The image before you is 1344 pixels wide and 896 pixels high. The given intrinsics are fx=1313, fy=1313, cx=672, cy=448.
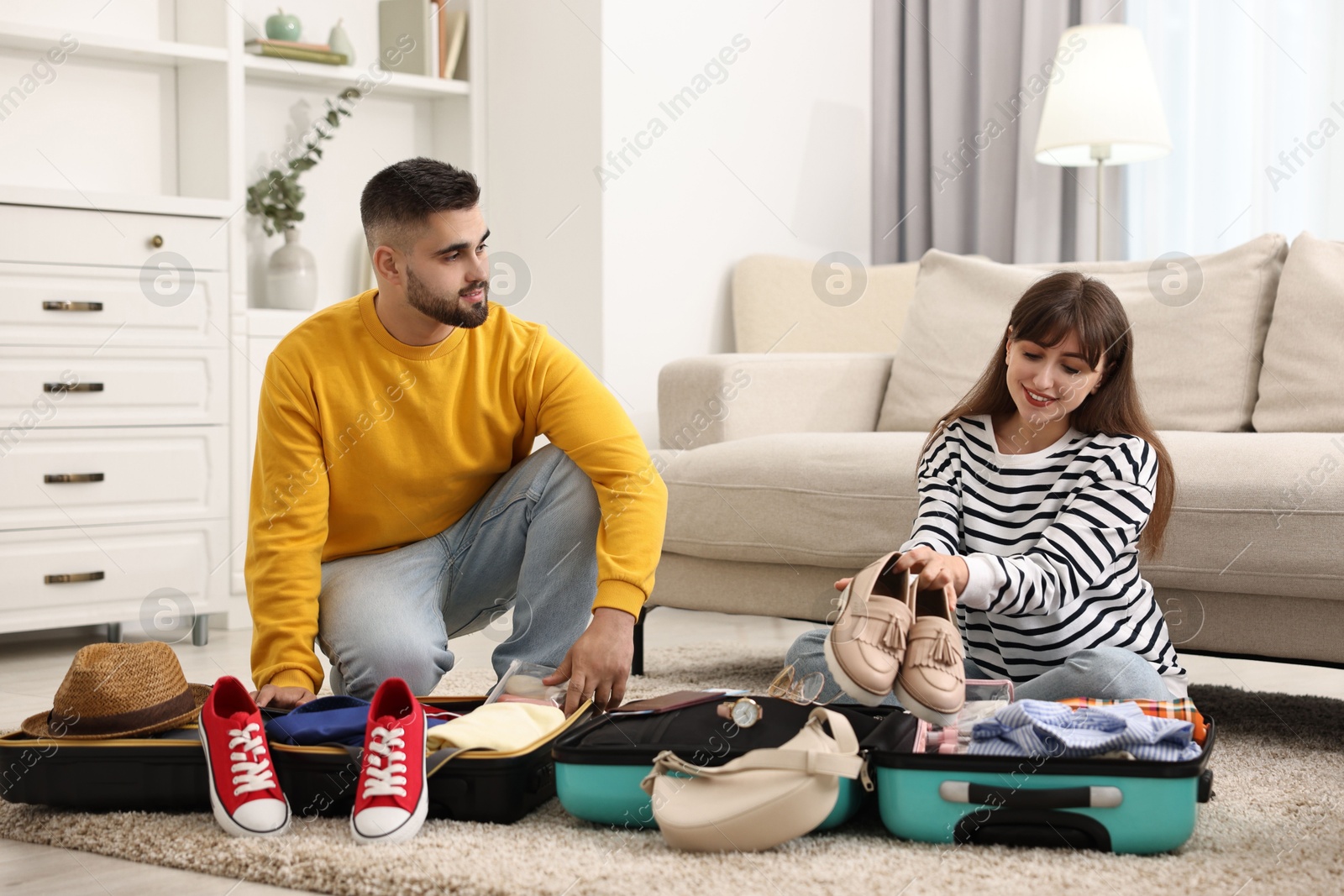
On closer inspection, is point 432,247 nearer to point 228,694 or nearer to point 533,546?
point 533,546

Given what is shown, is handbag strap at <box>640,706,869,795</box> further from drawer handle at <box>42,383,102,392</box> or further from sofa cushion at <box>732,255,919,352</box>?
sofa cushion at <box>732,255,919,352</box>

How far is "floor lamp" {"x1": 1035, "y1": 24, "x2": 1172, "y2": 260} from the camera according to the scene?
9.82 feet

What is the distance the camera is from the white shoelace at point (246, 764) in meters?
1.33

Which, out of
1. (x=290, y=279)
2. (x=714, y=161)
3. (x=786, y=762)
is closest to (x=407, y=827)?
(x=786, y=762)

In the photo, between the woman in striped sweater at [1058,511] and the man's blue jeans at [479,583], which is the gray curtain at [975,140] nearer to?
the woman in striped sweater at [1058,511]

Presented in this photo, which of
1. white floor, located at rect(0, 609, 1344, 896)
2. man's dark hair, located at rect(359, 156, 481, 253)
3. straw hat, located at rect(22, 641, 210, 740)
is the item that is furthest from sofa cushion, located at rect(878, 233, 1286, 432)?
straw hat, located at rect(22, 641, 210, 740)

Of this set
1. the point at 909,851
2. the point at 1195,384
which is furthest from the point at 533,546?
the point at 1195,384

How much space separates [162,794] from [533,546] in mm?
553

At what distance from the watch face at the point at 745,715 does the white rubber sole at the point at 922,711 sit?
0.47ft

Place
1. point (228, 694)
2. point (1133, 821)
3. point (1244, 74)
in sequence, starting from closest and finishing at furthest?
point (1133, 821) → point (228, 694) → point (1244, 74)

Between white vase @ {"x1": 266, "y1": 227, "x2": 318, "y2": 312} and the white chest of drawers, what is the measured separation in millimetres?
305

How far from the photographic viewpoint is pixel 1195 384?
230cm

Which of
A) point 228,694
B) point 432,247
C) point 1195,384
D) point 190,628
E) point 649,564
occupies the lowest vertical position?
point 190,628

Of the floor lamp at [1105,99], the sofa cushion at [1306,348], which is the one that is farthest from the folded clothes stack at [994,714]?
the floor lamp at [1105,99]
